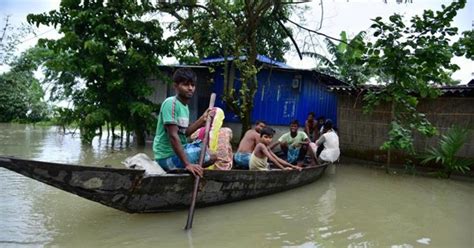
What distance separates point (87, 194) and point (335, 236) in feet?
8.85

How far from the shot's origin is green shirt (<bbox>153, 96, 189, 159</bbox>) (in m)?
4.18

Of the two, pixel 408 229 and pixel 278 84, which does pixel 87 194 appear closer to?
pixel 408 229

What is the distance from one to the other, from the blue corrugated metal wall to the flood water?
193 inches

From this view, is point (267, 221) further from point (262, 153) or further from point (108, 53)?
point (108, 53)

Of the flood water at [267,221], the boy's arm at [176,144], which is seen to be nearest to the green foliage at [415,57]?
the flood water at [267,221]

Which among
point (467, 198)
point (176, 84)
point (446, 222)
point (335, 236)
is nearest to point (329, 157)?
point (467, 198)

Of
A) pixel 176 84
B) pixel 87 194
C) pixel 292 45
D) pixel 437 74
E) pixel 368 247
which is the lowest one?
pixel 368 247

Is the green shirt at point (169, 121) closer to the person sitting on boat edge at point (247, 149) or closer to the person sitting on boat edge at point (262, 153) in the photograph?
the person sitting on boat edge at point (262, 153)

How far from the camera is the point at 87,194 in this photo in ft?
12.3

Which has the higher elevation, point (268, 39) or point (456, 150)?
point (268, 39)

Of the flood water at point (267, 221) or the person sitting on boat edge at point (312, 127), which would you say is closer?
the flood water at point (267, 221)

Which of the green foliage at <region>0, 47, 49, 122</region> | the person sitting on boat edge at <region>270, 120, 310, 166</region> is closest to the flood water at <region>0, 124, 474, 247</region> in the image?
the person sitting on boat edge at <region>270, 120, 310, 166</region>

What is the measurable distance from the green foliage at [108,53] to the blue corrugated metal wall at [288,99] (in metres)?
3.50

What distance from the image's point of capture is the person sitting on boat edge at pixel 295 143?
8.26 metres
